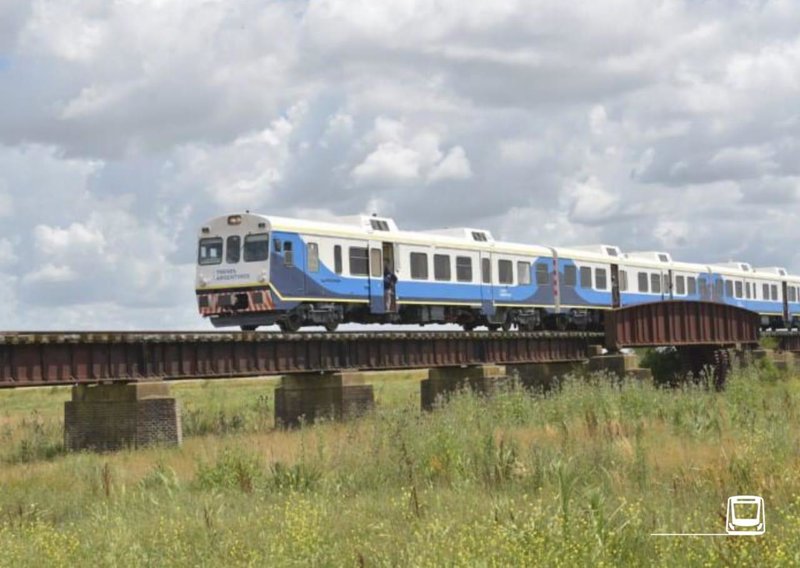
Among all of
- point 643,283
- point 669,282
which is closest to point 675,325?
point 643,283

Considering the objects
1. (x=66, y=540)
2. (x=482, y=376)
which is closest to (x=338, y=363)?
(x=482, y=376)

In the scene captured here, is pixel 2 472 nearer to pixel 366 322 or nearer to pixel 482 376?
pixel 366 322

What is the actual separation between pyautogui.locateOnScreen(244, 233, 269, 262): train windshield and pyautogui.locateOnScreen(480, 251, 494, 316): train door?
1026 centimetres

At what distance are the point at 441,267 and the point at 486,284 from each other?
2886 mm

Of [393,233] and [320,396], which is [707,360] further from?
[320,396]

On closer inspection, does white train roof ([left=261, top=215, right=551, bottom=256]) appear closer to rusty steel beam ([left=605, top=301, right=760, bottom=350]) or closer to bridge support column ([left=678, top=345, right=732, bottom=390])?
rusty steel beam ([left=605, top=301, right=760, bottom=350])

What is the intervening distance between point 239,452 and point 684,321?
31.9 meters

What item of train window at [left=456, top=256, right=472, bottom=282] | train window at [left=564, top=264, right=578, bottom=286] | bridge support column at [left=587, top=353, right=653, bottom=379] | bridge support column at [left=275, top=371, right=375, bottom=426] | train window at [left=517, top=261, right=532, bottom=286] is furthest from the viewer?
train window at [left=564, top=264, right=578, bottom=286]

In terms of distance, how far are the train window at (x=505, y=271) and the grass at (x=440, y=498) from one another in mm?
16322

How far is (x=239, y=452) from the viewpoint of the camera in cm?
1683

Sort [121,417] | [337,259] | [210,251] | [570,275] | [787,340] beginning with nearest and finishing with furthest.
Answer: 1. [121,417]
2. [337,259]
3. [210,251]
4. [570,275]
5. [787,340]

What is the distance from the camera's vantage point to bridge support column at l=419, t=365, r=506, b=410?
38.1 m

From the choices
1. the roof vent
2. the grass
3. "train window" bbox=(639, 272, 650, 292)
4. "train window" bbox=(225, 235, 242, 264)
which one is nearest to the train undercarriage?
"train window" bbox=(225, 235, 242, 264)

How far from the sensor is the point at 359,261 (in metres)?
32.8
